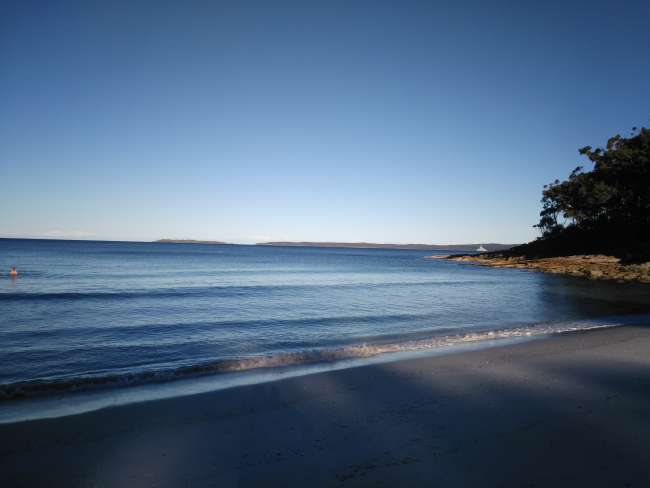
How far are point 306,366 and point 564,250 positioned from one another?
74.1 metres

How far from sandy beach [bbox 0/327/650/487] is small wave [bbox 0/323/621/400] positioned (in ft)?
5.20

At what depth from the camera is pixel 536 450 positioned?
A: 4301mm

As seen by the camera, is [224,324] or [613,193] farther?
[613,193]

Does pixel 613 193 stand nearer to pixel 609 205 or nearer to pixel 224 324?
pixel 609 205

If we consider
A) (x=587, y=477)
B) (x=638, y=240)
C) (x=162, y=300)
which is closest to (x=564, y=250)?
(x=638, y=240)

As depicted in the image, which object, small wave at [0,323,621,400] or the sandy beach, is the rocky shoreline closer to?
small wave at [0,323,621,400]

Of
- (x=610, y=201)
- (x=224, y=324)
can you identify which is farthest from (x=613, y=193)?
(x=224, y=324)

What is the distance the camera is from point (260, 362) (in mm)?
8742

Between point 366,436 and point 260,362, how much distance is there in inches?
178

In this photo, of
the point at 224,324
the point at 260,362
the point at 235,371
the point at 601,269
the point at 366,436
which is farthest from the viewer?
the point at 601,269

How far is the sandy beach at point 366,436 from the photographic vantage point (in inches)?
153

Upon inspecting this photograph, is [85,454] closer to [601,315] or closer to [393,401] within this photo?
[393,401]

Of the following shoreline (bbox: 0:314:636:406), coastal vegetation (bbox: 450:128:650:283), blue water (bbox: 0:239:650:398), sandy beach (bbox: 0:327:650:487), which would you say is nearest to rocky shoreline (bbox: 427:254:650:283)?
coastal vegetation (bbox: 450:128:650:283)

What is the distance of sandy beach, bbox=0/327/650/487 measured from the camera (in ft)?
12.7
